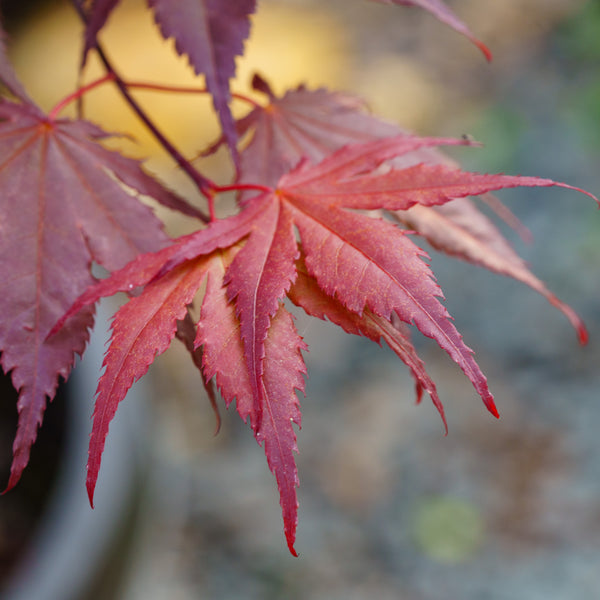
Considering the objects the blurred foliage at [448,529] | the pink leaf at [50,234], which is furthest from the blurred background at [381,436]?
the pink leaf at [50,234]

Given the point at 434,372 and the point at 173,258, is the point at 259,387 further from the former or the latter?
the point at 434,372

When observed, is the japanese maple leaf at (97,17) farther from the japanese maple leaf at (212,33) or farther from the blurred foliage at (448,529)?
the blurred foliage at (448,529)

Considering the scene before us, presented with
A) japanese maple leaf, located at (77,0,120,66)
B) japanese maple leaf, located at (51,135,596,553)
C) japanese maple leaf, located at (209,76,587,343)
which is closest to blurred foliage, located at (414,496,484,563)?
japanese maple leaf, located at (209,76,587,343)

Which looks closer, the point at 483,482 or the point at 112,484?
the point at 112,484

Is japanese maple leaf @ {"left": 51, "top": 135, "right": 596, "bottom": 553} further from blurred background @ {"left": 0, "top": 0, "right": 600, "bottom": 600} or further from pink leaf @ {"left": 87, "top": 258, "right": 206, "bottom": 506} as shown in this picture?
blurred background @ {"left": 0, "top": 0, "right": 600, "bottom": 600}

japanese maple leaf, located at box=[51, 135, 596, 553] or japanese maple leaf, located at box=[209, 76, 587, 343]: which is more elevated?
japanese maple leaf, located at box=[209, 76, 587, 343]

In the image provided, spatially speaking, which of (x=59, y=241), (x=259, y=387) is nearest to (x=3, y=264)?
(x=59, y=241)

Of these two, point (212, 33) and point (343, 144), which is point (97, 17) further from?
point (343, 144)
